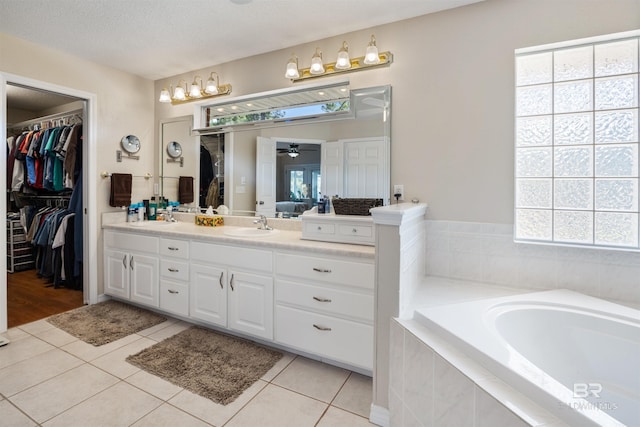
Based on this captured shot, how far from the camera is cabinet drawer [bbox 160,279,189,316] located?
8.62 feet

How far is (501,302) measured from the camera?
1657 mm

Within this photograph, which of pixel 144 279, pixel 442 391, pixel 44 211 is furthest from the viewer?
pixel 44 211

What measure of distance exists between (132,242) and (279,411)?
7.04 feet

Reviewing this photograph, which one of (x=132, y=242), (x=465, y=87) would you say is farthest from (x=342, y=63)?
(x=132, y=242)

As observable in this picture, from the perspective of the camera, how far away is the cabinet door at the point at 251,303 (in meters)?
2.23

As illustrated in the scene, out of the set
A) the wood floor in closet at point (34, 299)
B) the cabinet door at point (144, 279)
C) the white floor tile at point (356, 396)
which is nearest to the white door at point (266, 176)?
the cabinet door at point (144, 279)

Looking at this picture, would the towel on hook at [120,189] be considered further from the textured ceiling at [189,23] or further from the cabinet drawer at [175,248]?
the textured ceiling at [189,23]

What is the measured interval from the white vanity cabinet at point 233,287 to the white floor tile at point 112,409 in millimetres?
711

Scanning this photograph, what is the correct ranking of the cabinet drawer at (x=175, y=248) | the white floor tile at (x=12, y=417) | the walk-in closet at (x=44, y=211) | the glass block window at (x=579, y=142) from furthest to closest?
the walk-in closet at (x=44, y=211)
the cabinet drawer at (x=175, y=248)
the glass block window at (x=579, y=142)
the white floor tile at (x=12, y=417)

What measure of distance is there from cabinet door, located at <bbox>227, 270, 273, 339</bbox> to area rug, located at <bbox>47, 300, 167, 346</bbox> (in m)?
0.91

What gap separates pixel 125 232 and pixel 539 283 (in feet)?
11.1

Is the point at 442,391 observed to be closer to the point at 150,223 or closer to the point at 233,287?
the point at 233,287

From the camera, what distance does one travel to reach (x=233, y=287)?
93.3 inches

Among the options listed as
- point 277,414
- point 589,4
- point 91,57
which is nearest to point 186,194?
point 91,57
